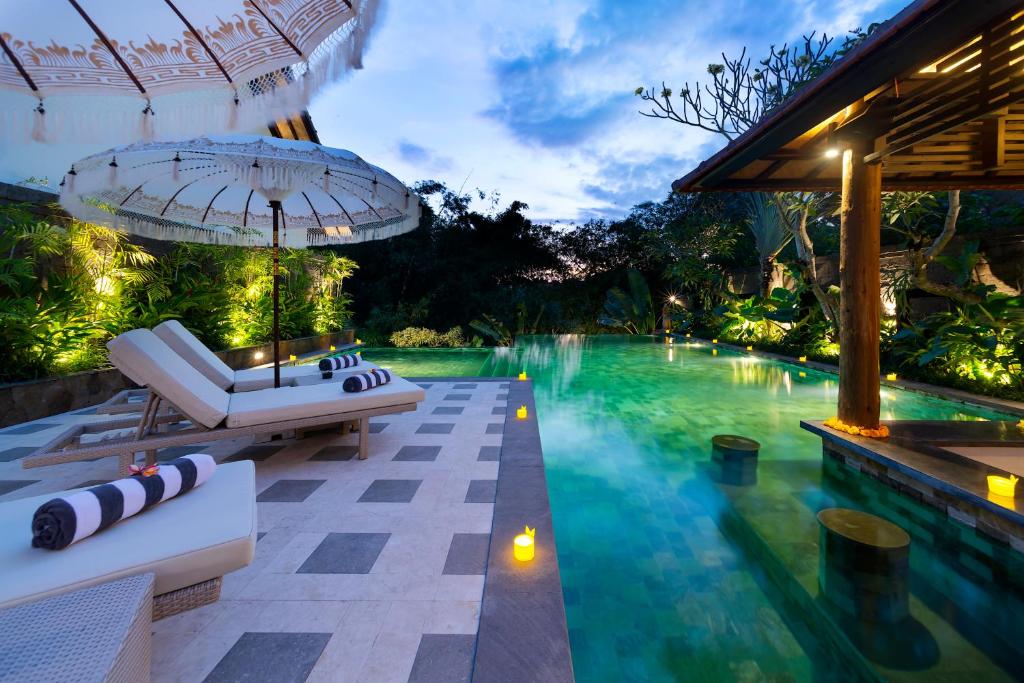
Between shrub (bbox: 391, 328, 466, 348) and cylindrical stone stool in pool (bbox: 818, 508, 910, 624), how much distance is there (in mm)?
11118

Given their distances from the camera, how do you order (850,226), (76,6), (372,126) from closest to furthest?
(76,6), (850,226), (372,126)

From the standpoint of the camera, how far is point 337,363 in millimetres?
5223

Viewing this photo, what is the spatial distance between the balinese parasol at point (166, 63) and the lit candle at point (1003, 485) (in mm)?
4041

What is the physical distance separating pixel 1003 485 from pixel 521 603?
2.76 metres

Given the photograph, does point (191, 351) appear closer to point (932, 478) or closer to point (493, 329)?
point (932, 478)

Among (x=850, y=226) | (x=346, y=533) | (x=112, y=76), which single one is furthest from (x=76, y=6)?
(x=850, y=226)

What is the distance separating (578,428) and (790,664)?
3.31 m

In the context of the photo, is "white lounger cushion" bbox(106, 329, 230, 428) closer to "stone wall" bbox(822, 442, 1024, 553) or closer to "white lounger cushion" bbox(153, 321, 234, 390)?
"white lounger cushion" bbox(153, 321, 234, 390)

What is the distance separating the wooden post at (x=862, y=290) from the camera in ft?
12.3

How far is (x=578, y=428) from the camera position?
5.04m

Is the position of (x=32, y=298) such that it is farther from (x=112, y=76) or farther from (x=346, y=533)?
(x=346, y=533)

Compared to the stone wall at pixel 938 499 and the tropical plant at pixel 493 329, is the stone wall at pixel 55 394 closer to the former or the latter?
the stone wall at pixel 938 499

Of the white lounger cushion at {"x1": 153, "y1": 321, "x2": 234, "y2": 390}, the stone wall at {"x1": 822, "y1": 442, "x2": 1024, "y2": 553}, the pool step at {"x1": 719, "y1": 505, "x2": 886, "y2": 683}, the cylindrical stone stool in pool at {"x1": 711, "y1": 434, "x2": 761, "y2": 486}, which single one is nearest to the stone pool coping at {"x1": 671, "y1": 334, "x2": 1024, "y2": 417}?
the stone wall at {"x1": 822, "y1": 442, "x2": 1024, "y2": 553}

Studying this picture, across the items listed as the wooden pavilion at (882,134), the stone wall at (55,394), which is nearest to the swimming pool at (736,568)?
the wooden pavilion at (882,134)
